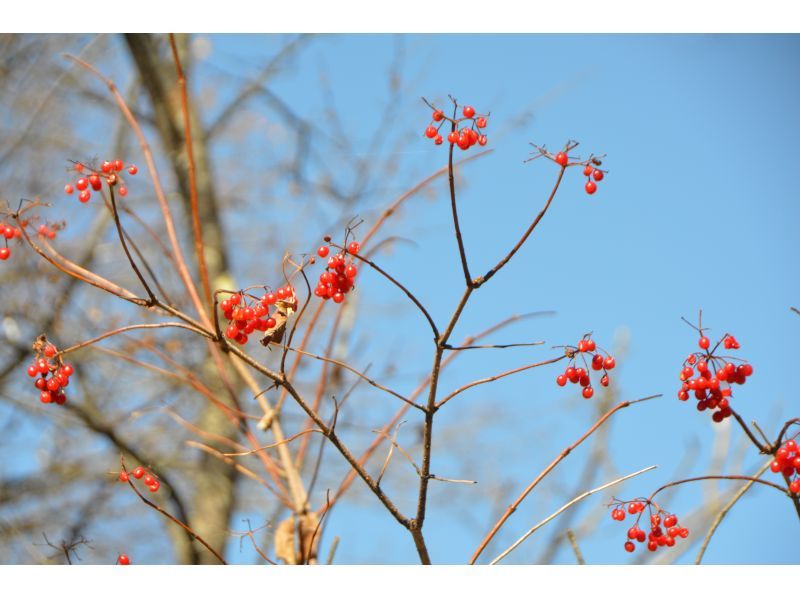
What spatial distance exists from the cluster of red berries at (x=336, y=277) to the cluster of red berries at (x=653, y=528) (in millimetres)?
565

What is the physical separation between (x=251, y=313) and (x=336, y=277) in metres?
0.13

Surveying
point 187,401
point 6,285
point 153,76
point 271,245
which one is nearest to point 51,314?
point 6,285

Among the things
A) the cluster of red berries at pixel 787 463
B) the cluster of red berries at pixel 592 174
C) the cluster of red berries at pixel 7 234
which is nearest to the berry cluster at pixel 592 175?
the cluster of red berries at pixel 592 174

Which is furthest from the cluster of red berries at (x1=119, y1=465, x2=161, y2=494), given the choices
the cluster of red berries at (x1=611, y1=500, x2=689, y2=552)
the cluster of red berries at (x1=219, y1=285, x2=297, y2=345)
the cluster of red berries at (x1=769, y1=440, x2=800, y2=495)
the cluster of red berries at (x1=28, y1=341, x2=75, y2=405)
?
the cluster of red berries at (x1=769, y1=440, x2=800, y2=495)

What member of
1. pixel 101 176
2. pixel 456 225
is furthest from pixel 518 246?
pixel 101 176

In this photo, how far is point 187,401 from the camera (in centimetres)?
423

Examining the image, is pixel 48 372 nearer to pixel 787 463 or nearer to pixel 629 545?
pixel 629 545

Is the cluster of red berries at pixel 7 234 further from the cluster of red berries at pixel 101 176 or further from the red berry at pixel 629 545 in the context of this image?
the red berry at pixel 629 545

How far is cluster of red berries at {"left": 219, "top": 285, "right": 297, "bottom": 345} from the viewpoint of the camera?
1.17m

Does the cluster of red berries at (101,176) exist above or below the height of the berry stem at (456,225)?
above

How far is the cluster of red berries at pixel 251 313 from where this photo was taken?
117 centimetres

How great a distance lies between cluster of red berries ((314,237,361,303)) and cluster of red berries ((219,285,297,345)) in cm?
5

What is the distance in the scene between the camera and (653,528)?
1.26m

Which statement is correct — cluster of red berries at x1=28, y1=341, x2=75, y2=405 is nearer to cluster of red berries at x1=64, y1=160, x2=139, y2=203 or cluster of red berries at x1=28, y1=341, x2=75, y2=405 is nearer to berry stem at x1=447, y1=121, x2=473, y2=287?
cluster of red berries at x1=64, y1=160, x2=139, y2=203
